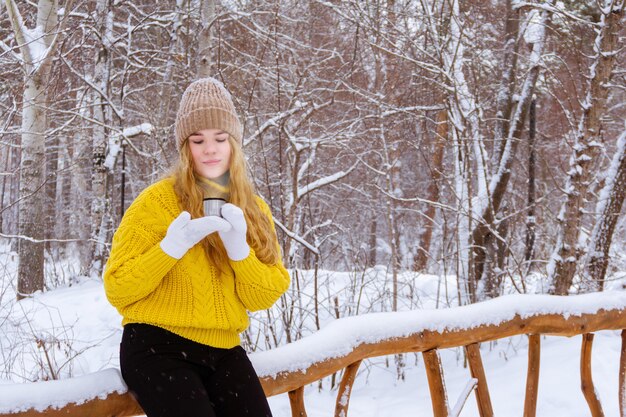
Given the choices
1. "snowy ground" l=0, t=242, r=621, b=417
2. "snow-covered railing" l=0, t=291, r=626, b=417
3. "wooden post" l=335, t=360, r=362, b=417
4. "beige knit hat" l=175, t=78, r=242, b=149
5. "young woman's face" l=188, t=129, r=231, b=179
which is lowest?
"snowy ground" l=0, t=242, r=621, b=417

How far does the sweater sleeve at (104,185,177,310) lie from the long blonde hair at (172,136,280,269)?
0.16 m

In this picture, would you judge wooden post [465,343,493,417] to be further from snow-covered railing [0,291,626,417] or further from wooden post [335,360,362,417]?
wooden post [335,360,362,417]

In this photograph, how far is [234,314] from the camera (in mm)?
1969

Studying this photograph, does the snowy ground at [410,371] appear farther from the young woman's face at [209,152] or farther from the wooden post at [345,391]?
the young woman's face at [209,152]

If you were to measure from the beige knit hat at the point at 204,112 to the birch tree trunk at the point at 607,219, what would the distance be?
4.72m

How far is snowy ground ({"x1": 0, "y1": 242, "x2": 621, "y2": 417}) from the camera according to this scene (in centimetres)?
383

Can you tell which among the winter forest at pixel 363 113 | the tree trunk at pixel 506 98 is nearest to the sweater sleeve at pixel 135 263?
the winter forest at pixel 363 113

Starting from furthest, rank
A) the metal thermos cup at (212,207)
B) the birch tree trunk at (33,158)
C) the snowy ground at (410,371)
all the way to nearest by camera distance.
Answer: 1. the birch tree trunk at (33,158)
2. the snowy ground at (410,371)
3. the metal thermos cup at (212,207)

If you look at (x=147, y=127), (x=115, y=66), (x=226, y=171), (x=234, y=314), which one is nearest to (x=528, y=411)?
(x=234, y=314)

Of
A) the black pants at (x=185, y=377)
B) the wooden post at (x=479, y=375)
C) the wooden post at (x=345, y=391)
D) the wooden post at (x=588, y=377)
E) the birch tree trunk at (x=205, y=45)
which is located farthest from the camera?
the birch tree trunk at (x=205, y=45)

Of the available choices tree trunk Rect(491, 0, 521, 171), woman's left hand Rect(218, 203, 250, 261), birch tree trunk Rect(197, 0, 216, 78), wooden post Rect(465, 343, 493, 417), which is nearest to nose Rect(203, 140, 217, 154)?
woman's left hand Rect(218, 203, 250, 261)

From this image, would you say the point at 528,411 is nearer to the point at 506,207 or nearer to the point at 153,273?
the point at 153,273

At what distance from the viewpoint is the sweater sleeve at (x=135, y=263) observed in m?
1.77

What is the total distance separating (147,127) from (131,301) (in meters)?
7.20
